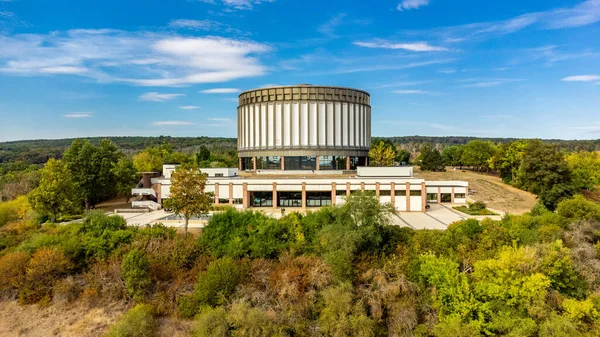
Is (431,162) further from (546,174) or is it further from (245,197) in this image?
(245,197)

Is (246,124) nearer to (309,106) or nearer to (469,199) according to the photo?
(309,106)

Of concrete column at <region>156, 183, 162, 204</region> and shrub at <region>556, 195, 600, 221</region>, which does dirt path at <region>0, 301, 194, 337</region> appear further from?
shrub at <region>556, 195, 600, 221</region>

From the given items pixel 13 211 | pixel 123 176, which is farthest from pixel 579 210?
pixel 13 211

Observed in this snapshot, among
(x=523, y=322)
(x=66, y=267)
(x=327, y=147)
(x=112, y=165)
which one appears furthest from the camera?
(x=327, y=147)

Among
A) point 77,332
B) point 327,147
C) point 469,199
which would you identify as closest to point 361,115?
point 327,147

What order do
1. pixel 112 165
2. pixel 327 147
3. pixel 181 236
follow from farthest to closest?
pixel 327 147, pixel 112 165, pixel 181 236

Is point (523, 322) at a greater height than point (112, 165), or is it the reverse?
point (112, 165)
